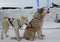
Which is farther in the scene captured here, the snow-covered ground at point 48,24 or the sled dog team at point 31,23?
the snow-covered ground at point 48,24

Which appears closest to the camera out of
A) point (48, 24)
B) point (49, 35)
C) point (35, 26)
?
point (35, 26)

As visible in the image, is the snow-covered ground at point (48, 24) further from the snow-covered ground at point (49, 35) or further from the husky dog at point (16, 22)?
the husky dog at point (16, 22)

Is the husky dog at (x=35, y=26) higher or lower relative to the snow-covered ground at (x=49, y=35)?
higher

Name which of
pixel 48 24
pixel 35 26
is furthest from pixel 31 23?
pixel 48 24

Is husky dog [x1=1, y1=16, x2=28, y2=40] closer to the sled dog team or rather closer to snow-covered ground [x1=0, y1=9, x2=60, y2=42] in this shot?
the sled dog team

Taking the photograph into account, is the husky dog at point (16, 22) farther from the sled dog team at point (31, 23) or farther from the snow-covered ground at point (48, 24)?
the snow-covered ground at point (48, 24)

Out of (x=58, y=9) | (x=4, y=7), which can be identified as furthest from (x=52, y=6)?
(x=4, y=7)

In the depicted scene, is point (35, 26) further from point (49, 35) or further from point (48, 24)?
point (48, 24)

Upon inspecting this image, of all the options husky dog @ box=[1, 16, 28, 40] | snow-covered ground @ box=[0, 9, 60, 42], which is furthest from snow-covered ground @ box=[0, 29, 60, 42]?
husky dog @ box=[1, 16, 28, 40]

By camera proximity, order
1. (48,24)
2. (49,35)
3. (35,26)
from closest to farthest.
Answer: (35,26), (49,35), (48,24)

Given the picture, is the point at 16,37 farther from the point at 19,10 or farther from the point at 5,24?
the point at 19,10

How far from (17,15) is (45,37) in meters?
0.43

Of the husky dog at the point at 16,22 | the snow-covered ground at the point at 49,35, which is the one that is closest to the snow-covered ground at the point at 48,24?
the snow-covered ground at the point at 49,35

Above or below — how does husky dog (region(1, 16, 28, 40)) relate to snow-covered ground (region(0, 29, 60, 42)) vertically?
above
